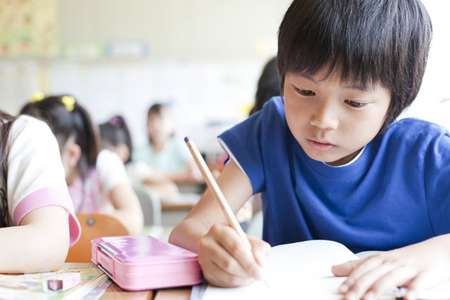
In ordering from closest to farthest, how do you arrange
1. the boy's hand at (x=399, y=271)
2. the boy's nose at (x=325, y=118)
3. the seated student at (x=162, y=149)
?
the boy's hand at (x=399, y=271), the boy's nose at (x=325, y=118), the seated student at (x=162, y=149)

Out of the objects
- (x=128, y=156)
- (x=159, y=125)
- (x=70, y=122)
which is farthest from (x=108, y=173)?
(x=159, y=125)

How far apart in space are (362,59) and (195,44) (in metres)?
4.91

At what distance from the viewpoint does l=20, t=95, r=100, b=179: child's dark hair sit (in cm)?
177

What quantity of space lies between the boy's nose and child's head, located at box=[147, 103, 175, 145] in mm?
4112

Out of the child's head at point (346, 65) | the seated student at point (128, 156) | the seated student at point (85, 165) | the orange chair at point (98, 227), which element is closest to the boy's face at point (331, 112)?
the child's head at point (346, 65)

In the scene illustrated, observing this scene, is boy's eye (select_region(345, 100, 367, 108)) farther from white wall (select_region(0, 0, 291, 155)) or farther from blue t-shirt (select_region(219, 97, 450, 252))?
white wall (select_region(0, 0, 291, 155))

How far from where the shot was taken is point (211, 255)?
60 cm

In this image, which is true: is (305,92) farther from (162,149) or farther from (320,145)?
(162,149)

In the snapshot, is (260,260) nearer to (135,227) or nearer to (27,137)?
(27,137)

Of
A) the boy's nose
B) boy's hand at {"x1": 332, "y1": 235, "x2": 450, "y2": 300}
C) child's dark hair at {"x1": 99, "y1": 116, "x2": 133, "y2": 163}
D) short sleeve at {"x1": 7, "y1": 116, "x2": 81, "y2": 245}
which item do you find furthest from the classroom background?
boy's hand at {"x1": 332, "y1": 235, "x2": 450, "y2": 300}

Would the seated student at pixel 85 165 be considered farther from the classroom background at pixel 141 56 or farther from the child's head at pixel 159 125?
the classroom background at pixel 141 56

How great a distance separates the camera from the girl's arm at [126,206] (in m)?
1.77

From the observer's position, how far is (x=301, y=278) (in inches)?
24.0

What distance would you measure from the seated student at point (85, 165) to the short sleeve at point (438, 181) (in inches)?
41.8
